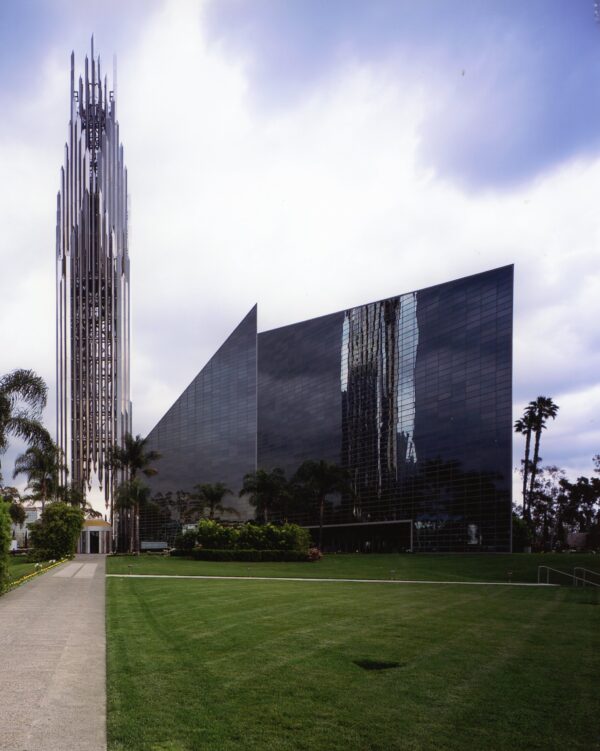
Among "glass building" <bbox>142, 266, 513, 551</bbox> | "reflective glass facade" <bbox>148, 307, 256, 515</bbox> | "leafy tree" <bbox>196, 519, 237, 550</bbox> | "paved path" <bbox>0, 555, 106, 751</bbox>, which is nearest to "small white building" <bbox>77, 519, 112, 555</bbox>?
"reflective glass facade" <bbox>148, 307, 256, 515</bbox>

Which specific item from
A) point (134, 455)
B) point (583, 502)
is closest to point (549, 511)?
point (583, 502)

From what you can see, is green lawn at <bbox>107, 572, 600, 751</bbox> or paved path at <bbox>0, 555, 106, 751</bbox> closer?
paved path at <bbox>0, 555, 106, 751</bbox>

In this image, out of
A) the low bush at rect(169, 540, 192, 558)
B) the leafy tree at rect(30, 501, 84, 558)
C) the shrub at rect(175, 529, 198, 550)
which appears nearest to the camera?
the leafy tree at rect(30, 501, 84, 558)

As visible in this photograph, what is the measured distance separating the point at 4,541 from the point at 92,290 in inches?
3670

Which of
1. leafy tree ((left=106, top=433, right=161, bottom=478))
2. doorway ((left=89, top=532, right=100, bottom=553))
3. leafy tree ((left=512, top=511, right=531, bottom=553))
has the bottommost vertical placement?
doorway ((left=89, top=532, right=100, bottom=553))

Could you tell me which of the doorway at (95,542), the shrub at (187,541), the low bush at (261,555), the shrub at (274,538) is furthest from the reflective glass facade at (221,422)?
the low bush at (261,555)

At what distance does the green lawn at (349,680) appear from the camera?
6.76 metres

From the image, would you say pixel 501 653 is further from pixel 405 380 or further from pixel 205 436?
pixel 205 436

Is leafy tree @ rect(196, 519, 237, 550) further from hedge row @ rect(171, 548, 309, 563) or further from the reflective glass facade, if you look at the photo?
the reflective glass facade

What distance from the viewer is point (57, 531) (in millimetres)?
49000

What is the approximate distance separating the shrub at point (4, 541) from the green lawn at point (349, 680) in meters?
7.75

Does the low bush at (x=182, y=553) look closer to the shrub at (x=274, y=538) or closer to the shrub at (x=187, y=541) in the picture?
the shrub at (x=187, y=541)

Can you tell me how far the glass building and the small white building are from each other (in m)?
22.1

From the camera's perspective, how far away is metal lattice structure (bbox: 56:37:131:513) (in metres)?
109
